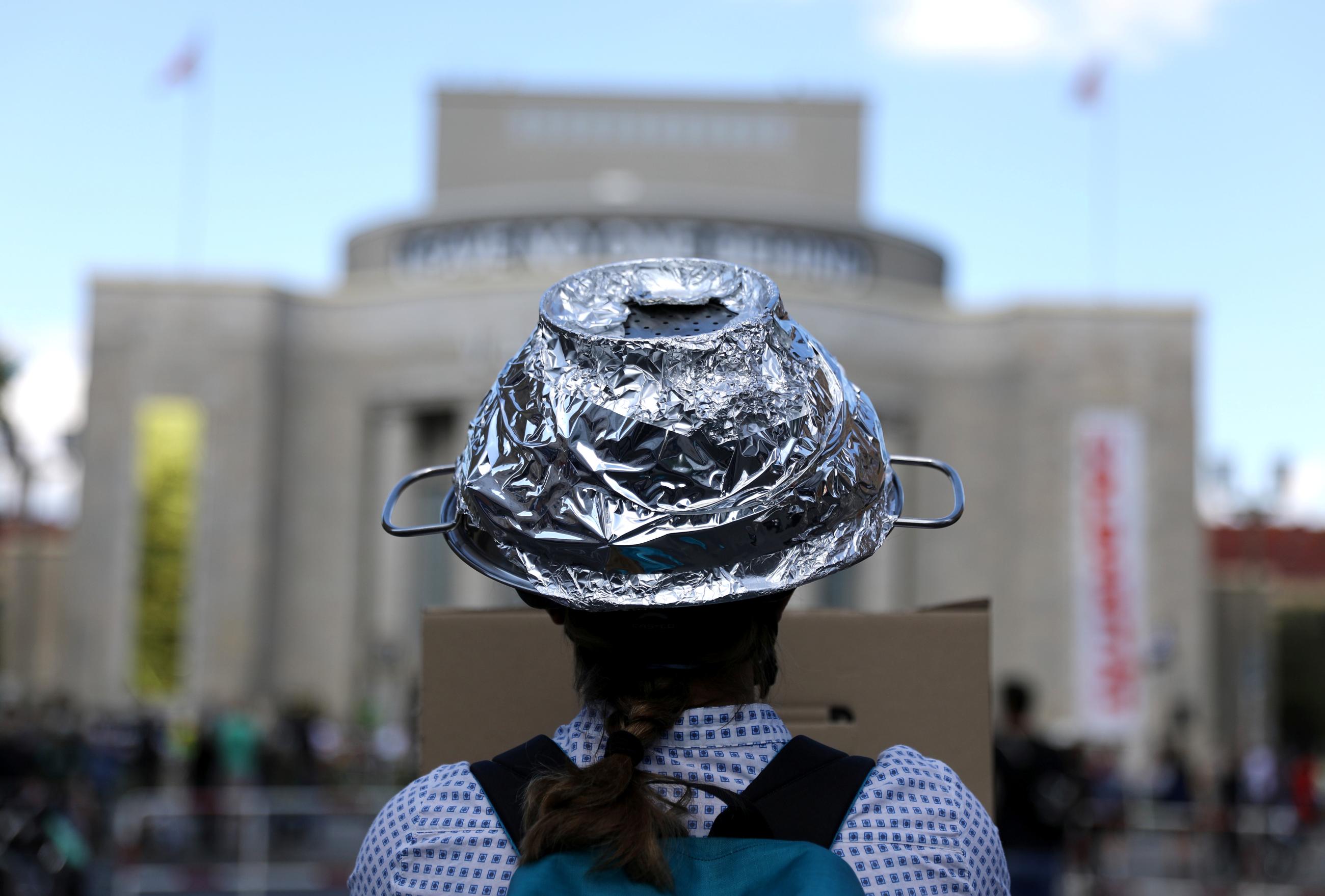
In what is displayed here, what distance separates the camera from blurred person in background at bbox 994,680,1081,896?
7.72m

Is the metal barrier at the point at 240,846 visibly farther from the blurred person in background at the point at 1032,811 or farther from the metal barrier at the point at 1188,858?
the blurred person in background at the point at 1032,811

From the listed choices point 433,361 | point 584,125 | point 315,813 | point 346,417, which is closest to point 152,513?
point 346,417

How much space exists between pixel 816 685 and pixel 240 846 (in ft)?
36.6

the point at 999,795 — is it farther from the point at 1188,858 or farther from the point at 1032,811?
the point at 1188,858

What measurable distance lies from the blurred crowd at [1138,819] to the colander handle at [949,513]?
0.63m

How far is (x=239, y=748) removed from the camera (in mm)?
20172

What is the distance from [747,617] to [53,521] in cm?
7636

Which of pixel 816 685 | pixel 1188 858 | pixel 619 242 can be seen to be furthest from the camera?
pixel 619 242

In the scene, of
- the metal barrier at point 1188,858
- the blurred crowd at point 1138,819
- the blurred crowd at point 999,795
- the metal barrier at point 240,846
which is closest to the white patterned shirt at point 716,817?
the blurred crowd at point 1138,819

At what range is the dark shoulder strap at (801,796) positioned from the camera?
4.74 feet

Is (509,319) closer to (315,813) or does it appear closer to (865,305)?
(865,305)

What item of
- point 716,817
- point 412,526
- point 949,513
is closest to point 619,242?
point 949,513

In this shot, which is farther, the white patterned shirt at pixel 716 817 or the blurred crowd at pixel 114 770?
the blurred crowd at pixel 114 770

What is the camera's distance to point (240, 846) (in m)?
12.4
